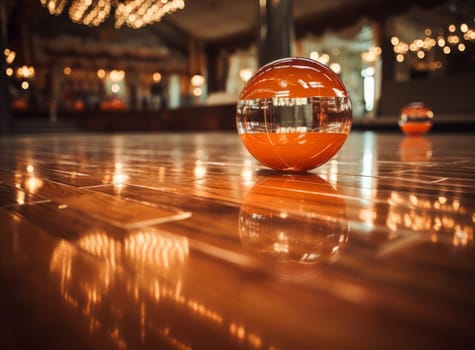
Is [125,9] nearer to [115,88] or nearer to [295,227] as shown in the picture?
[295,227]

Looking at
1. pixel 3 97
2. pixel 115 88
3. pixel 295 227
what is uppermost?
pixel 115 88

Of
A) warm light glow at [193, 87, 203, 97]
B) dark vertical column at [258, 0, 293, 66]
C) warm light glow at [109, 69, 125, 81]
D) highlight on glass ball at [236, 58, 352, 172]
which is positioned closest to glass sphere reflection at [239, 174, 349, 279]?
highlight on glass ball at [236, 58, 352, 172]

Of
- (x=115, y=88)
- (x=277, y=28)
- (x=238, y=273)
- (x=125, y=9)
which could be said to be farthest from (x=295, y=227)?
(x=115, y=88)

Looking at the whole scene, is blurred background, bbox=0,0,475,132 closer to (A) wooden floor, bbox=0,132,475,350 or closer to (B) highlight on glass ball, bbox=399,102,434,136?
(B) highlight on glass ball, bbox=399,102,434,136

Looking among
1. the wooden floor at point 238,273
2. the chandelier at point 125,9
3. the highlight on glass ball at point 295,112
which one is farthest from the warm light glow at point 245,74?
the wooden floor at point 238,273

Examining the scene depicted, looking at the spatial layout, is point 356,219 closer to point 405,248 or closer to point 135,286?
point 405,248

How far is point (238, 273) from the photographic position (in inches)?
14.8

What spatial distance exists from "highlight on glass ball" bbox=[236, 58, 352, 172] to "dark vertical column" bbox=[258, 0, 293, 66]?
116 inches

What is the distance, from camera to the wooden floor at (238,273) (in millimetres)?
271

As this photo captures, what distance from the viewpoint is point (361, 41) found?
13609 mm

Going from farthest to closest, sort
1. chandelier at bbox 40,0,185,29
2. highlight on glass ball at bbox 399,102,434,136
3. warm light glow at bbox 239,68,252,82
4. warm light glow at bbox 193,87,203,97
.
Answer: warm light glow at bbox 193,87,203,97 < warm light glow at bbox 239,68,252,82 < chandelier at bbox 40,0,185,29 < highlight on glass ball at bbox 399,102,434,136

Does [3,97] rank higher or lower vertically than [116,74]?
lower

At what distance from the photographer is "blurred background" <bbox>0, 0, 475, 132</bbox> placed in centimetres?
800

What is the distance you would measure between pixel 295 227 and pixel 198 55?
14.2 metres
